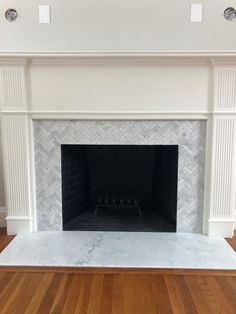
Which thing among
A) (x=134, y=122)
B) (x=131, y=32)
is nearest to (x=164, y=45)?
(x=131, y=32)

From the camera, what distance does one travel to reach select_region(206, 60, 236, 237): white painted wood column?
2.71m

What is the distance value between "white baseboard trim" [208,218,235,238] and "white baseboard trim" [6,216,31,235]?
5.83ft

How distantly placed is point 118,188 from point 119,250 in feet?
3.23

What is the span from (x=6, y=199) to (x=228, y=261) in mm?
2103

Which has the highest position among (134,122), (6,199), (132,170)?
(134,122)

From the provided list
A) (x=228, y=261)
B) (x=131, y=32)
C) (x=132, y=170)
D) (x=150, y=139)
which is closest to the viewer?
(x=228, y=261)

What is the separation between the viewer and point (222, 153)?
279 cm

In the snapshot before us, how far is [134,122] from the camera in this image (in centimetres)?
284

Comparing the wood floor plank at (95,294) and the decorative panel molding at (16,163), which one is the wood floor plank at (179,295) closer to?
the wood floor plank at (95,294)

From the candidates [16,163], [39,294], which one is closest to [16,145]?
[16,163]

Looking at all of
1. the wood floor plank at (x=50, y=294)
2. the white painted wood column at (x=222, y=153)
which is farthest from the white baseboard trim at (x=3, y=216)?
the white painted wood column at (x=222, y=153)

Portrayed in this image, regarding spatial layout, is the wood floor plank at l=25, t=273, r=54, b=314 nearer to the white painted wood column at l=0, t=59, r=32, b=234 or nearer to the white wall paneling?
the white painted wood column at l=0, t=59, r=32, b=234

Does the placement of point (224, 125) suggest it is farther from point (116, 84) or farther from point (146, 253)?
point (146, 253)

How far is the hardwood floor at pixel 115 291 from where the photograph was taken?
1.84 m
